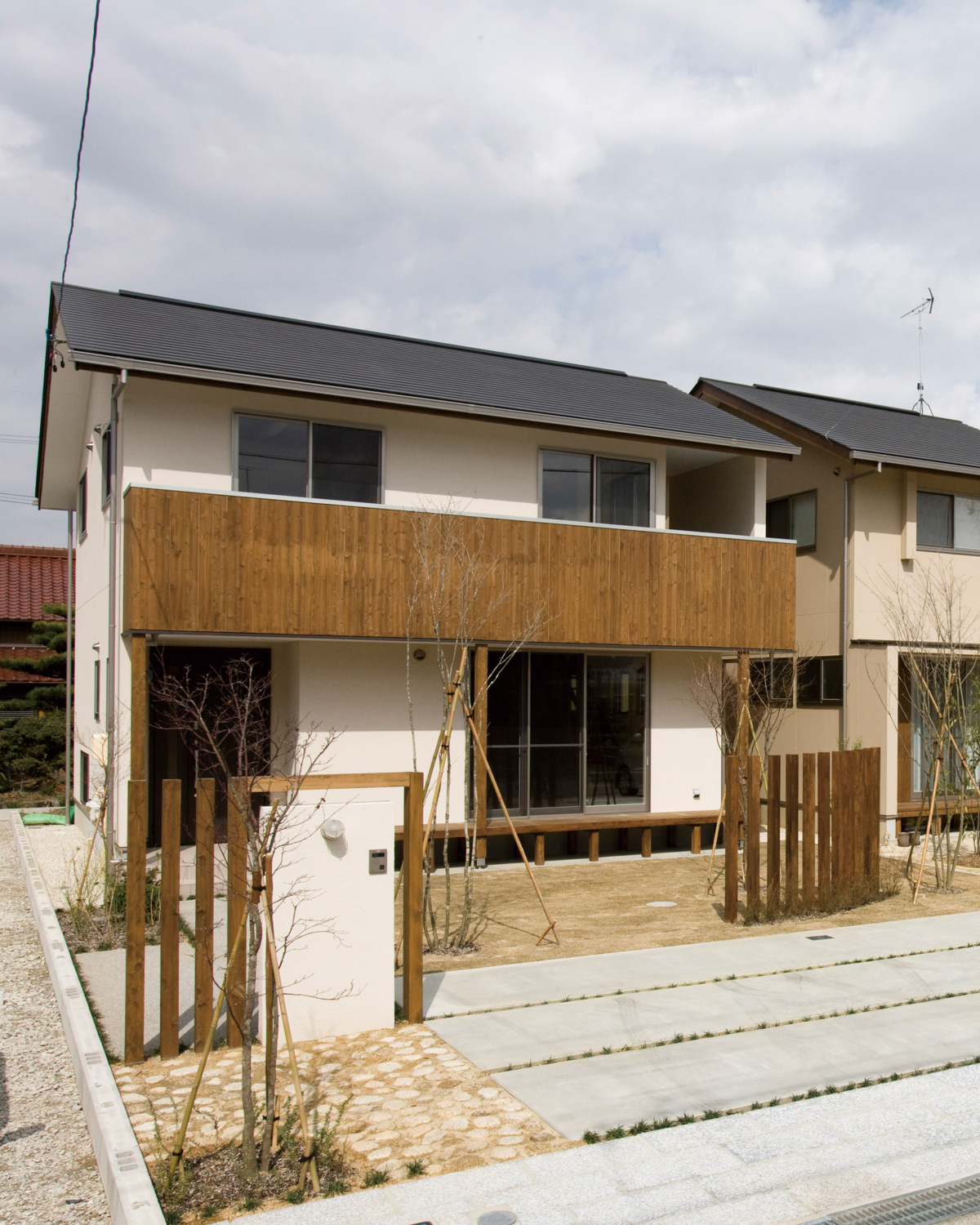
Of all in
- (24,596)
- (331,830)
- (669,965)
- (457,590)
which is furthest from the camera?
(24,596)

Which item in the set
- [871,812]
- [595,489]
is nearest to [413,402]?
[595,489]

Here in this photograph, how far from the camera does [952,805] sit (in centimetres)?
1505

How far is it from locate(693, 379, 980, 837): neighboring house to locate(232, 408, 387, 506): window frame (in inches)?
263

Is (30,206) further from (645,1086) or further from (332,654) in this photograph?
(645,1086)

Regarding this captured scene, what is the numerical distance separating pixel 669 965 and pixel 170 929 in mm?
3625

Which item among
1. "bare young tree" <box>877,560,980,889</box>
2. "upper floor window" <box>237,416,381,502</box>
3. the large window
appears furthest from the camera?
"bare young tree" <box>877,560,980,889</box>

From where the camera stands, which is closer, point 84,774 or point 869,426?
point 84,774

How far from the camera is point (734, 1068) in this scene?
5.44m

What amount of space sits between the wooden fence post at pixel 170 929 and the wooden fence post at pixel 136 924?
115mm

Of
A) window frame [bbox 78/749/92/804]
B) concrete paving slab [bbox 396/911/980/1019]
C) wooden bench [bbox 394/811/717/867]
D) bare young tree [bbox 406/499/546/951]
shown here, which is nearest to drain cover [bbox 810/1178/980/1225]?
concrete paving slab [bbox 396/911/980/1019]

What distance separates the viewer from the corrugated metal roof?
24.5 meters

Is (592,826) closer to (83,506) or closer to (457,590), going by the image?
(457,590)

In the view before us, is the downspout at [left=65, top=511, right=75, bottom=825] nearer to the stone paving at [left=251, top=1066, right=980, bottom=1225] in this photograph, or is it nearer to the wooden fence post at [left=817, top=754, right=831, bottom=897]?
the wooden fence post at [left=817, top=754, right=831, bottom=897]

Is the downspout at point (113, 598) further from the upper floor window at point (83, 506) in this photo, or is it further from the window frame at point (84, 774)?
the upper floor window at point (83, 506)
